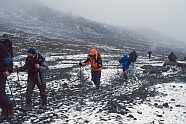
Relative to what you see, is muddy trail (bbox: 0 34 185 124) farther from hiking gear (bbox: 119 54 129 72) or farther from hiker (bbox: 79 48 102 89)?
hiker (bbox: 79 48 102 89)

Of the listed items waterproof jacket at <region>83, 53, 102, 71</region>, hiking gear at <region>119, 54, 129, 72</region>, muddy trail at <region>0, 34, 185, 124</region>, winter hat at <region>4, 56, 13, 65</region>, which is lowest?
muddy trail at <region>0, 34, 185, 124</region>

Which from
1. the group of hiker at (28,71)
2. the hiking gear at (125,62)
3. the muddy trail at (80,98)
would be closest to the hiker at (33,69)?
the group of hiker at (28,71)

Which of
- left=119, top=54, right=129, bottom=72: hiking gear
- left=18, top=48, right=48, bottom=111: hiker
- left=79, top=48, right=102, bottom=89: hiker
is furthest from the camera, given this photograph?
left=119, top=54, right=129, bottom=72: hiking gear

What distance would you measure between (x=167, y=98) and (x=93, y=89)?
5112mm

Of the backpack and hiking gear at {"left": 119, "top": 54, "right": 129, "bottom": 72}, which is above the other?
the backpack

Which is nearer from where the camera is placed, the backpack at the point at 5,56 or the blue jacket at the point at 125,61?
the backpack at the point at 5,56

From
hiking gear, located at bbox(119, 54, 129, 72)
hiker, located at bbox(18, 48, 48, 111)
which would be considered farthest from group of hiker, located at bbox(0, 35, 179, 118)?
hiking gear, located at bbox(119, 54, 129, 72)

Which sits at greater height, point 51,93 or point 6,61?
point 6,61

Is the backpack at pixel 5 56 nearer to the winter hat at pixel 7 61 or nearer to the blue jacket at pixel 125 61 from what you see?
the winter hat at pixel 7 61

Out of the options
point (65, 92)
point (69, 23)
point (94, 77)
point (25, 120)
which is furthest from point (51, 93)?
point (69, 23)

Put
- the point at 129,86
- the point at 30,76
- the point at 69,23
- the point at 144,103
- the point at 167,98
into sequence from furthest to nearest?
the point at 69,23, the point at 129,86, the point at 167,98, the point at 144,103, the point at 30,76

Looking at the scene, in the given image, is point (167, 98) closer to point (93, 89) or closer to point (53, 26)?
point (93, 89)

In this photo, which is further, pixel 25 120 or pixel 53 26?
pixel 53 26

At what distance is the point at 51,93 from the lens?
2245cm
